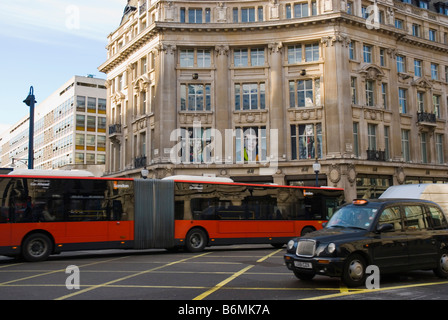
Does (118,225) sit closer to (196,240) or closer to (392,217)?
(196,240)

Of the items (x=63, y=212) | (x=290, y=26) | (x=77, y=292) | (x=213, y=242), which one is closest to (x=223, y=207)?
(x=213, y=242)

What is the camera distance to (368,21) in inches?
1550

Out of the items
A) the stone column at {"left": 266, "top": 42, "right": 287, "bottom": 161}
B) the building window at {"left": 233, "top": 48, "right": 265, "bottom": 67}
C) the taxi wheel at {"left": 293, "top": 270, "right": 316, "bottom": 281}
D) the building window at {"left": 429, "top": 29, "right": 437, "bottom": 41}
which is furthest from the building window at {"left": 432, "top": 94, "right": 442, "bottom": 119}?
the taxi wheel at {"left": 293, "top": 270, "right": 316, "bottom": 281}

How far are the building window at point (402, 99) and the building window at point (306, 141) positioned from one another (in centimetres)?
965

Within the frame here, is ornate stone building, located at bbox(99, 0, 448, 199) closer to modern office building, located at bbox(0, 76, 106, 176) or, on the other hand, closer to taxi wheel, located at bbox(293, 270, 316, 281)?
taxi wheel, located at bbox(293, 270, 316, 281)

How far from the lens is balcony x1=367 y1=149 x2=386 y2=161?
3850 cm

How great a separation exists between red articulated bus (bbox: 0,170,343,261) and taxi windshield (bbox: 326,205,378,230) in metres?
9.71

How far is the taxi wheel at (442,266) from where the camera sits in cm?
1098

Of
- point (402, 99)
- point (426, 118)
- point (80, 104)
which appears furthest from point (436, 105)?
point (80, 104)

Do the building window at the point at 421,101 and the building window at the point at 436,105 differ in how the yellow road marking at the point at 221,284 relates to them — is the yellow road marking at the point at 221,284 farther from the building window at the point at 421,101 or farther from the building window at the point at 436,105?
the building window at the point at 436,105

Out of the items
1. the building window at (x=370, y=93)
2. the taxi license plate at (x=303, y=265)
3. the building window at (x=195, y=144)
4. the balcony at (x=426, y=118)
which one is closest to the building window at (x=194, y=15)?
the building window at (x=195, y=144)

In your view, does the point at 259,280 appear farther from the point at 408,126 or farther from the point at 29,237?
the point at 408,126

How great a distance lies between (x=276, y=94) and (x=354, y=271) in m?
29.5

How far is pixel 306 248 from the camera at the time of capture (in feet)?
32.4
